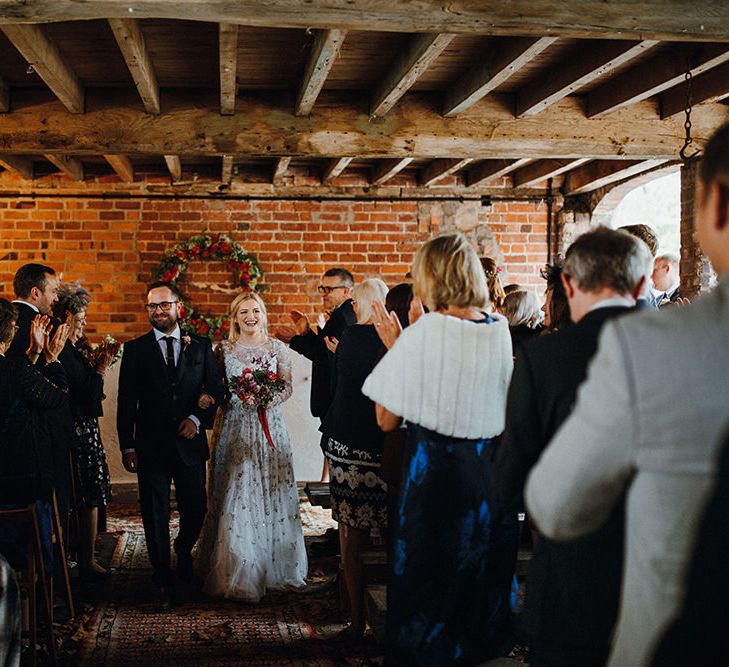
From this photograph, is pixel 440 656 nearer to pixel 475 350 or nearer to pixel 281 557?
pixel 475 350

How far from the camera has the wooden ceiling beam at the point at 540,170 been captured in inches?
275

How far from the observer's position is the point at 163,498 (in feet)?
14.1

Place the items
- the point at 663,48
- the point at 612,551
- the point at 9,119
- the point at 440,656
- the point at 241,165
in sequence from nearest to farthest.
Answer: the point at 612,551 → the point at 440,656 → the point at 663,48 → the point at 9,119 → the point at 241,165

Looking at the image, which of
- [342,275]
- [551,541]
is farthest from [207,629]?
[551,541]

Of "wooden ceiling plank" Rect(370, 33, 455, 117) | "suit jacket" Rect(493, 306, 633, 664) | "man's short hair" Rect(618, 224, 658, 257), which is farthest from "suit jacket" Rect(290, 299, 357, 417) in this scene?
"suit jacket" Rect(493, 306, 633, 664)

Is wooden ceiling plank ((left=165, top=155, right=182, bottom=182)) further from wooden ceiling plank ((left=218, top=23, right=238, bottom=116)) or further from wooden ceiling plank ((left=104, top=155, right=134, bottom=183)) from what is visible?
wooden ceiling plank ((left=218, top=23, right=238, bottom=116))

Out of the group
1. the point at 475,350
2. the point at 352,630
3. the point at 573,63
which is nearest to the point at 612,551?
the point at 475,350

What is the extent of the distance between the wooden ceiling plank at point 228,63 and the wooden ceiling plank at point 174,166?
1.84m

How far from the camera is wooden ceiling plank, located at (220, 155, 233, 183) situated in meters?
7.05

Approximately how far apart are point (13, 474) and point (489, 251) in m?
5.87

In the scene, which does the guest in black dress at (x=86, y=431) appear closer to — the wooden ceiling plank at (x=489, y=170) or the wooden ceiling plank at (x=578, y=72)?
the wooden ceiling plank at (x=578, y=72)

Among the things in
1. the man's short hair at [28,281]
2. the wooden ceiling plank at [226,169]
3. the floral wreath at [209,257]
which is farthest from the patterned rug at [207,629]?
the wooden ceiling plank at [226,169]

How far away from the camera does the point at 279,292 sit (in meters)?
8.18

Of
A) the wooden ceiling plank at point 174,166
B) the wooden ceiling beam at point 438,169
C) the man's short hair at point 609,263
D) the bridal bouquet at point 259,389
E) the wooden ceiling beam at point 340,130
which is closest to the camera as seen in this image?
the man's short hair at point 609,263
